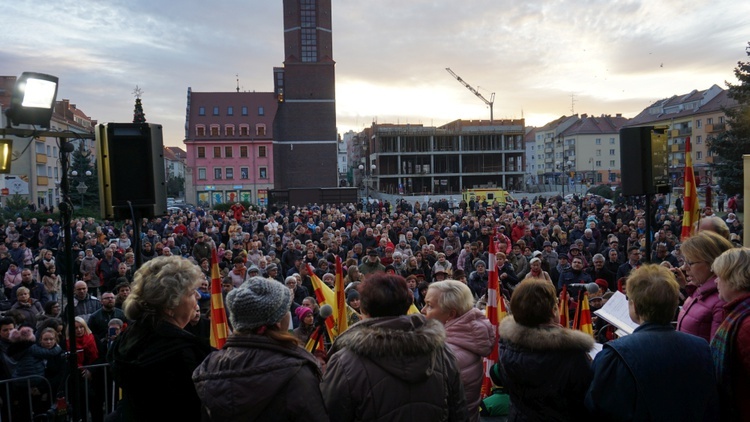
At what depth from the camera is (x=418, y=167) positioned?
80.8 meters

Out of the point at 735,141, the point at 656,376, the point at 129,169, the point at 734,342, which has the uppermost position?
the point at 735,141

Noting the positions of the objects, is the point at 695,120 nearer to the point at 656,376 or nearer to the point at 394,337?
the point at 656,376

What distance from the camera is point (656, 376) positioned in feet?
8.52

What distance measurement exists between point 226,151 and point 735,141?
52530mm

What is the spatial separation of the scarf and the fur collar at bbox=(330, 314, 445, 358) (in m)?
1.42

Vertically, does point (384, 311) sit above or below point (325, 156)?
below

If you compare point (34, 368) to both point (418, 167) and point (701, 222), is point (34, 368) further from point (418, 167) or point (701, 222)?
point (418, 167)

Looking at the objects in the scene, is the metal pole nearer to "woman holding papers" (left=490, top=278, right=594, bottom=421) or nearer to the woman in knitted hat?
the woman in knitted hat

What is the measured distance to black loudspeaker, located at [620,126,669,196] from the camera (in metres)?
5.62

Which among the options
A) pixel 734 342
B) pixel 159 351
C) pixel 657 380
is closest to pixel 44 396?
pixel 159 351

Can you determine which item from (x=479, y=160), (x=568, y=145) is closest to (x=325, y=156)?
(x=479, y=160)

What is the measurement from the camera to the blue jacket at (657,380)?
2.60 metres

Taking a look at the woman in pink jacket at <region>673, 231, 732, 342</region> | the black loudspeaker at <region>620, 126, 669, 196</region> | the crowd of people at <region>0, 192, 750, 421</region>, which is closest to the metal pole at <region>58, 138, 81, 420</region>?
the crowd of people at <region>0, 192, 750, 421</region>

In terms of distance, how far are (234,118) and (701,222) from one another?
66916 mm
